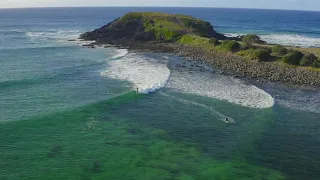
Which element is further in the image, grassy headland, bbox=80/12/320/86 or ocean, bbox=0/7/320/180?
grassy headland, bbox=80/12/320/86

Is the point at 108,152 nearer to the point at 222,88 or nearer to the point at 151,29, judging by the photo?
the point at 222,88

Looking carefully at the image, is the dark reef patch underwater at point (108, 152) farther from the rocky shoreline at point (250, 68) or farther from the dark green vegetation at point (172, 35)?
the dark green vegetation at point (172, 35)

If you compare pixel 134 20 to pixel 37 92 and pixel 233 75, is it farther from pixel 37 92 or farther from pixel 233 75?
pixel 37 92

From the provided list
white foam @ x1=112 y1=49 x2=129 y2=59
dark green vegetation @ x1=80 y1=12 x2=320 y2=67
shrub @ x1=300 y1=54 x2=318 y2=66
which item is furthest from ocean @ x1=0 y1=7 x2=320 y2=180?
dark green vegetation @ x1=80 y1=12 x2=320 y2=67

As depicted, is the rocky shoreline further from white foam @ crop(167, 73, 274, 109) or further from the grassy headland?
white foam @ crop(167, 73, 274, 109)

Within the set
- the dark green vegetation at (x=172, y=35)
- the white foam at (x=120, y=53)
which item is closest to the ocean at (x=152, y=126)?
the white foam at (x=120, y=53)

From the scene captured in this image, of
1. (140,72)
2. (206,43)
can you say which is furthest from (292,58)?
(140,72)

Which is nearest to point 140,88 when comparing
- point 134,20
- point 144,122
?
point 144,122

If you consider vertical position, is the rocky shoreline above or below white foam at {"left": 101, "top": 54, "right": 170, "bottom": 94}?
above
